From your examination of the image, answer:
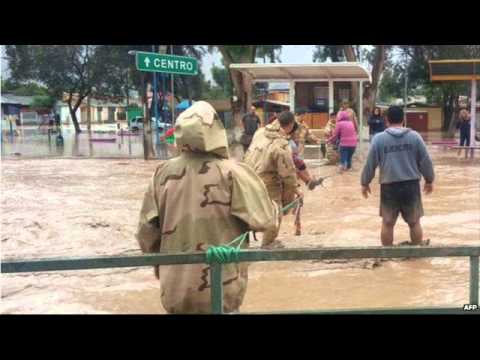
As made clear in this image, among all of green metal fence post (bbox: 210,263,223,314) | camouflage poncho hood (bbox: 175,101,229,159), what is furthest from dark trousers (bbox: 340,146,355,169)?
green metal fence post (bbox: 210,263,223,314)

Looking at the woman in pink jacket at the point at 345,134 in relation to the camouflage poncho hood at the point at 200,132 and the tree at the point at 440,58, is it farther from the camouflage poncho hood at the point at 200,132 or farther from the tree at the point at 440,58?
→ the tree at the point at 440,58

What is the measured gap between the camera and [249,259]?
2734mm

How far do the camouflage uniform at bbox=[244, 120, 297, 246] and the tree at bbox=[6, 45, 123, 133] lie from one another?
124 ft

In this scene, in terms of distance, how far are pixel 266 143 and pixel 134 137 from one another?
104 ft

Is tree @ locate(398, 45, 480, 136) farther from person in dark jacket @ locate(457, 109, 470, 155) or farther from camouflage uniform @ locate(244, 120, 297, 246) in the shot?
camouflage uniform @ locate(244, 120, 297, 246)

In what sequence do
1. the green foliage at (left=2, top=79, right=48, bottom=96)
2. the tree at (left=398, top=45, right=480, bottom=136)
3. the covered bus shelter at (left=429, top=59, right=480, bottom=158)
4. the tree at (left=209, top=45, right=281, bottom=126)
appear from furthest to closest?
the green foliage at (left=2, top=79, right=48, bottom=96) → the tree at (left=398, top=45, right=480, bottom=136) → the tree at (left=209, top=45, right=281, bottom=126) → the covered bus shelter at (left=429, top=59, right=480, bottom=158)

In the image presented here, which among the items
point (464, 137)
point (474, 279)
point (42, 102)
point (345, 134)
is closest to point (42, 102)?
point (42, 102)

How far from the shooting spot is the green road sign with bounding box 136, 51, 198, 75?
15.7 m

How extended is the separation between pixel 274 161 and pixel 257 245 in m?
1.26

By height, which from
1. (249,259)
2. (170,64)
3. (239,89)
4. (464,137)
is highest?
(170,64)

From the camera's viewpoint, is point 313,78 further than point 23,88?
No

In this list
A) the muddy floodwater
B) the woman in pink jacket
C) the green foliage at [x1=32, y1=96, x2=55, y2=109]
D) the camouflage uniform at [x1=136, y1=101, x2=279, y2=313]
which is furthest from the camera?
the green foliage at [x1=32, y1=96, x2=55, y2=109]

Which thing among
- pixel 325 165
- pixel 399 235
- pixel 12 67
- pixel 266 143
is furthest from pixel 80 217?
pixel 12 67

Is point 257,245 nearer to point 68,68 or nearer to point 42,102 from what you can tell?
point 68,68
